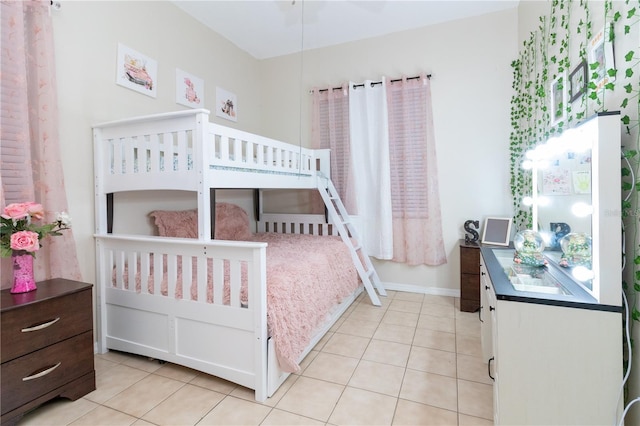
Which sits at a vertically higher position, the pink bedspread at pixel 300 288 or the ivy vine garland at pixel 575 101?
the ivy vine garland at pixel 575 101

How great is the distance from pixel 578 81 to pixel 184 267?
2334mm

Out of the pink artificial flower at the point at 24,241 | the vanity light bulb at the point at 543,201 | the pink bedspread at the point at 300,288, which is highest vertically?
the vanity light bulb at the point at 543,201

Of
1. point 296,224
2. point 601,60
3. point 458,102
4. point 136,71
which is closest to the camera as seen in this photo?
point 601,60

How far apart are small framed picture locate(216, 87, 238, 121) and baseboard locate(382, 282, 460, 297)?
2.59m

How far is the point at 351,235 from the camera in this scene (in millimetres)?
3297

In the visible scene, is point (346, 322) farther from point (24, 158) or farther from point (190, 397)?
point (24, 158)

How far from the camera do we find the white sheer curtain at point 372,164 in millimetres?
3250

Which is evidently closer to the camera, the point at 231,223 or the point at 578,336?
the point at 578,336

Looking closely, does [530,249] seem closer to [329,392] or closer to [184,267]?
[329,392]

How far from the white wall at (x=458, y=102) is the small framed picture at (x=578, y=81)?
141cm

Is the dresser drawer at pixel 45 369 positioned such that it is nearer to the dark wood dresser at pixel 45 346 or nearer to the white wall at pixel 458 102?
the dark wood dresser at pixel 45 346

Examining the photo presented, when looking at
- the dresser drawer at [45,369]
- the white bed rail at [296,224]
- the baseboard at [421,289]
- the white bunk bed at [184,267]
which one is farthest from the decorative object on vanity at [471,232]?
the dresser drawer at [45,369]

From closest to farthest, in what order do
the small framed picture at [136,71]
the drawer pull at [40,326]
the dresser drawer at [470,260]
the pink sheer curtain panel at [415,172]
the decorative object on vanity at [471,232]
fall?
the drawer pull at [40,326] → the small framed picture at [136,71] → the dresser drawer at [470,260] → the decorative object on vanity at [471,232] → the pink sheer curtain panel at [415,172]

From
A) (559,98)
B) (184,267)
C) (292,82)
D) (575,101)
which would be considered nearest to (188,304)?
(184,267)
